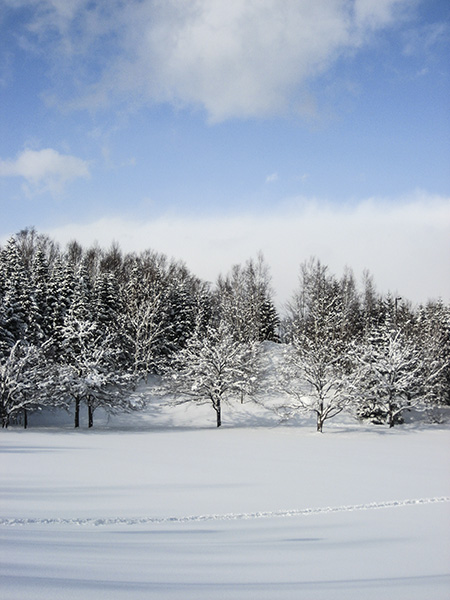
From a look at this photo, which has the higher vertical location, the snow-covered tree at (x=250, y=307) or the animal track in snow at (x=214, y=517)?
the snow-covered tree at (x=250, y=307)

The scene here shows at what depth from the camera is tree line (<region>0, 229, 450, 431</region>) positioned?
29.0 metres

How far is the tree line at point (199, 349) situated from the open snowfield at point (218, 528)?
572 inches

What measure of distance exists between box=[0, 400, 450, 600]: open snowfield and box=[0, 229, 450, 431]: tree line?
1454 cm

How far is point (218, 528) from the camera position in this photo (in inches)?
274

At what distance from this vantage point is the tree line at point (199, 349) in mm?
29031

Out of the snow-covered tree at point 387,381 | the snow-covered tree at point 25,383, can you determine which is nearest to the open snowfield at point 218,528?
the snow-covered tree at point 25,383

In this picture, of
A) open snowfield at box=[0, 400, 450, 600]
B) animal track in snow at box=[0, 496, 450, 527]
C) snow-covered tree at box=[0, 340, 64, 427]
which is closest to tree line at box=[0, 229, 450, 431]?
snow-covered tree at box=[0, 340, 64, 427]

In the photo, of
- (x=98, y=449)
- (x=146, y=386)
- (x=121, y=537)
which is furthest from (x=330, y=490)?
(x=146, y=386)

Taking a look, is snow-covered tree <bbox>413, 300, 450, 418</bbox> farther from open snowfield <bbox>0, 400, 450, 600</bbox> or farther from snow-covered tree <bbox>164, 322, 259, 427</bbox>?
open snowfield <bbox>0, 400, 450, 600</bbox>

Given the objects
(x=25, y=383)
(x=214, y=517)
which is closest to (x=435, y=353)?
(x=25, y=383)

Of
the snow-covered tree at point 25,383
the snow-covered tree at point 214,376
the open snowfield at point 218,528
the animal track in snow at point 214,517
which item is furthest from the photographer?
the snow-covered tree at point 214,376

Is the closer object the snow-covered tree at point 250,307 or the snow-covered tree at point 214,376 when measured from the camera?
the snow-covered tree at point 214,376

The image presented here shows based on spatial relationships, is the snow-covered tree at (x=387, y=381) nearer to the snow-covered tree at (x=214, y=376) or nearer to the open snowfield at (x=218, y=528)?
the snow-covered tree at (x=214, y=376)

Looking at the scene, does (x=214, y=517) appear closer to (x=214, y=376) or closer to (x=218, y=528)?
(x=218, y=528)
